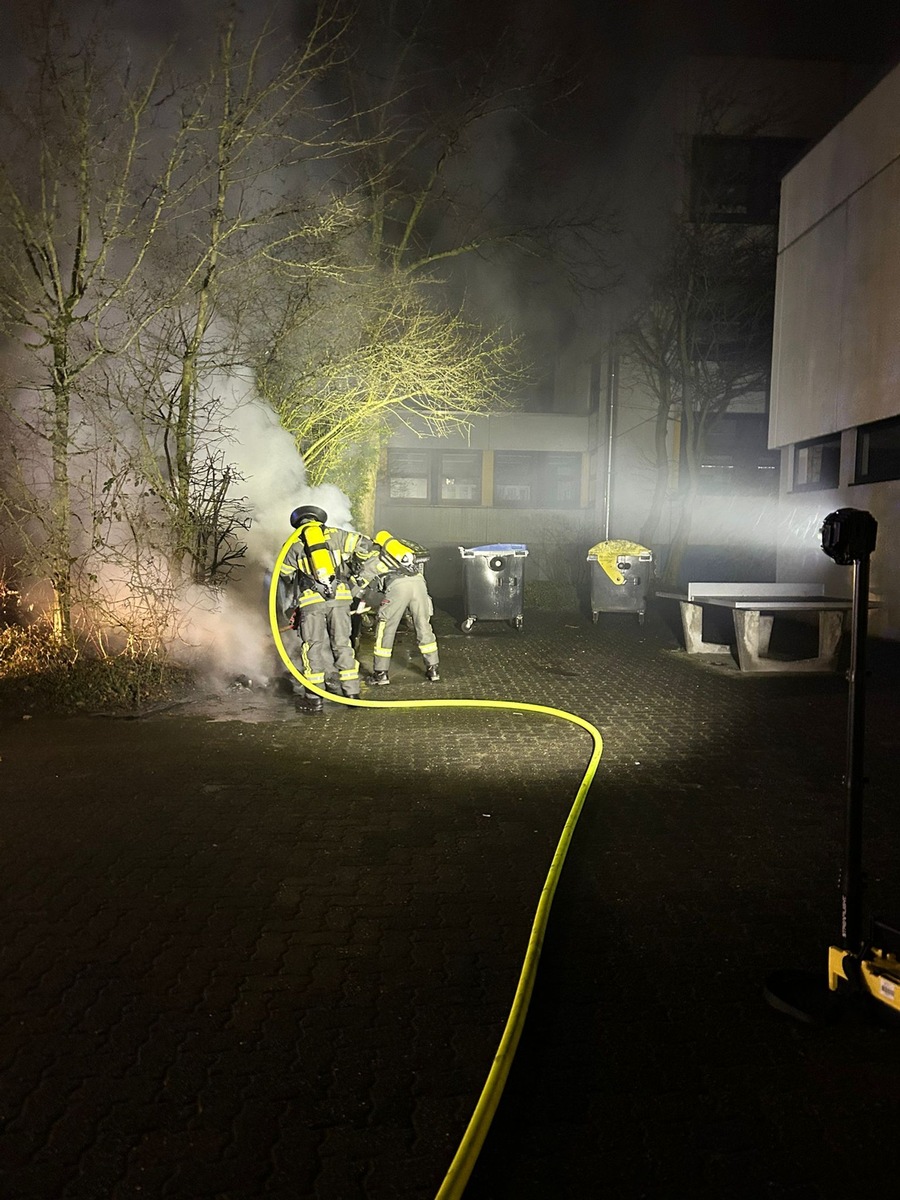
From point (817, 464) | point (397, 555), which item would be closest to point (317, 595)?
point (397, 555)

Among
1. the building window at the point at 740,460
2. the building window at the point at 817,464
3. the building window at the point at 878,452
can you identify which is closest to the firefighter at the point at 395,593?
the building window at the point at 878,452

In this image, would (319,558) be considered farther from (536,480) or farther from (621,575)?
(536,480)

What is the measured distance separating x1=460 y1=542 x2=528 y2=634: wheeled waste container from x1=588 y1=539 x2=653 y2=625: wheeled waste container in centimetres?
148

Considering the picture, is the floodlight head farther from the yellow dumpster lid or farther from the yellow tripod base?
the yellow dumpster lid

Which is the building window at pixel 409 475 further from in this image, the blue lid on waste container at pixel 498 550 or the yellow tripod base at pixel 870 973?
the yellow tripod base at pixel 870 973

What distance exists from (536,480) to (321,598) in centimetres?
1594

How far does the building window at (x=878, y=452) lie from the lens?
11.5 metres

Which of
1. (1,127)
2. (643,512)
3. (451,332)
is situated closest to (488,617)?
→ (451,332)

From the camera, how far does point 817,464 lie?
45.7 ft

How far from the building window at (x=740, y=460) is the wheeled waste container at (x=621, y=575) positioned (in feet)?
30.0

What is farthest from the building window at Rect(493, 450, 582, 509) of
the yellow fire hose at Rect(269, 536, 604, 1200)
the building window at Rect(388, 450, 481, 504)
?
the yellow fire hose at Rect(269, 536, 604, 1200)

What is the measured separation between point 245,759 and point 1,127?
627 centimetres

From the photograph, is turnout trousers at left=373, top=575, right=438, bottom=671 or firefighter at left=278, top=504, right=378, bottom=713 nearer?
firefighter at left=278, top=504, right=378, bottom=713

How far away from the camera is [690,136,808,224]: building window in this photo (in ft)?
59.8
